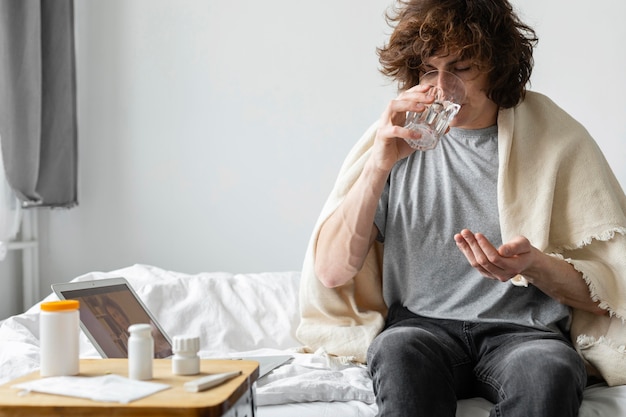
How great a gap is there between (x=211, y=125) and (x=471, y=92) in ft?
4.59

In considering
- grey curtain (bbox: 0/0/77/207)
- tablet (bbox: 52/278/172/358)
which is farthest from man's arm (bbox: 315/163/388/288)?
grey curtain (bbox: 0/0/77/207)

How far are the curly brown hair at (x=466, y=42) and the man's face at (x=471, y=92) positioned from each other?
0.01 m

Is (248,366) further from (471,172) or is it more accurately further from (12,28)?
(12,28)

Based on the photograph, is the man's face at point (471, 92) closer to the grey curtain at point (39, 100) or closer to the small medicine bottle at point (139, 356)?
the small medicine bottle at point (139, 356)

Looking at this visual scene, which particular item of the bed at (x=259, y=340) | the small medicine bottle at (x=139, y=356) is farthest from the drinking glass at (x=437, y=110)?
the small medicine bottle at (x=139, y=356)

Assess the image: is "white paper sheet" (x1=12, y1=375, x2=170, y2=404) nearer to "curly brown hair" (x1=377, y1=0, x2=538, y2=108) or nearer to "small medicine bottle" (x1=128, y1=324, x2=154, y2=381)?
"small medicine bottle" (x1=128, y1=324, x2=154, y2=381)

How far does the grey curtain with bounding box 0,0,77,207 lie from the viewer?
2.50m

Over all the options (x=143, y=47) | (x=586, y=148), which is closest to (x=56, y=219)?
(x=143, y=47)

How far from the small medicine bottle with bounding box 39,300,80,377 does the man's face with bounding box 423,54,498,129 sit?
34.2 inches

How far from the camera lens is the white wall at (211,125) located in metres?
2.71

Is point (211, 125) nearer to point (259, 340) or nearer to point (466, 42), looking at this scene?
point (259, 340)

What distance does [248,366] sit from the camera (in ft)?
3.41

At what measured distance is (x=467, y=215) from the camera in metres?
1.57

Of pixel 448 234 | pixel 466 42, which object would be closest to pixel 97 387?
pixel 448 234
